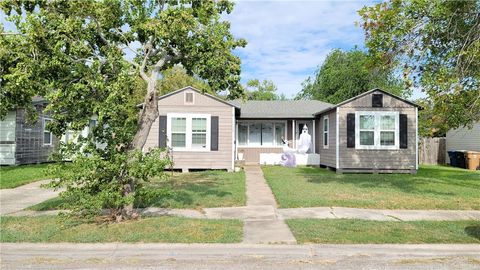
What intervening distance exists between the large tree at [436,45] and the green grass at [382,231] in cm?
425

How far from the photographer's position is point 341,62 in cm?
4019

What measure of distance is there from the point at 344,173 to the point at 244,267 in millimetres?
13972

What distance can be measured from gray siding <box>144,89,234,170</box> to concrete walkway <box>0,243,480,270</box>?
12.7 m

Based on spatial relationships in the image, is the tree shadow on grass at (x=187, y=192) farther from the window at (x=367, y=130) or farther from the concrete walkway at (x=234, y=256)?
the window at (x=367, y=130)

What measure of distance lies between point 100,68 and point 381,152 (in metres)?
14.4

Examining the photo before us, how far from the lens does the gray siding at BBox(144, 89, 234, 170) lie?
1919 centimetres

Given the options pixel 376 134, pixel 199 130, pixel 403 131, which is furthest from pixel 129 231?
pixel 403 131

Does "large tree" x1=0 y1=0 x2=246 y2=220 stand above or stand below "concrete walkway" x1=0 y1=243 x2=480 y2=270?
above

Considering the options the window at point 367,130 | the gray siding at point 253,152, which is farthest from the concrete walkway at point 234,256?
the gray siding at point 253,152

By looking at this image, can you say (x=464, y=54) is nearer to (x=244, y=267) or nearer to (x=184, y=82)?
(x=244, y=267)

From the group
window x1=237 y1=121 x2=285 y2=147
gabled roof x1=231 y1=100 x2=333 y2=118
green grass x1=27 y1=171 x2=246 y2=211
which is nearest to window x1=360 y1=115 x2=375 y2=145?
gabled roof x1=231 y1=100 x2=333 y2=118

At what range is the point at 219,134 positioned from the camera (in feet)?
63.3

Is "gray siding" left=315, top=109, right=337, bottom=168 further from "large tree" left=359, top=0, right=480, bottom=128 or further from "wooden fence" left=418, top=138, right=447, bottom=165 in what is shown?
"wooden fence" left=418, top=138, right=447, bottom=165

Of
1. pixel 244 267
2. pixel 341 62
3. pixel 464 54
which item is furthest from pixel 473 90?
pixel 341 62
